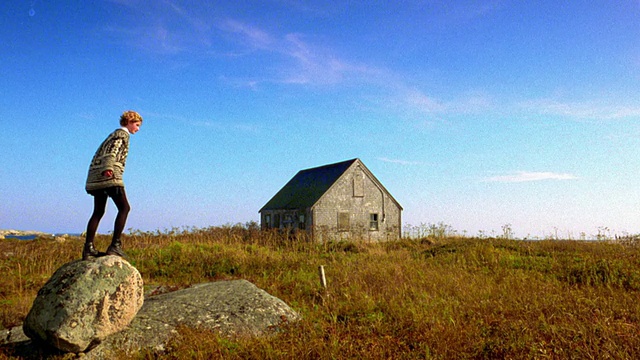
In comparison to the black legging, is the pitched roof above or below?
above

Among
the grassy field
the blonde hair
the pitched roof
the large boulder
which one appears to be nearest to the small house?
the pitched roof

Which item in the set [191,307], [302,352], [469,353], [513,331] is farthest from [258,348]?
[513,331]

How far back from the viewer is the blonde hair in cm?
671

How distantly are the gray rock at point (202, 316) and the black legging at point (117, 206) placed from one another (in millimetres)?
1615

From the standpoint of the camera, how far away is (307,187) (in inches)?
1225

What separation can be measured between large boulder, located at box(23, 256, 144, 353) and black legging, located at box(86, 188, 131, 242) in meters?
0.56

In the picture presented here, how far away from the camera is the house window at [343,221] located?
2819 centimetres

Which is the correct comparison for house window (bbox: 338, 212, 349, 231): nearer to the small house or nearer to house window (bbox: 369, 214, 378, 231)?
the small house

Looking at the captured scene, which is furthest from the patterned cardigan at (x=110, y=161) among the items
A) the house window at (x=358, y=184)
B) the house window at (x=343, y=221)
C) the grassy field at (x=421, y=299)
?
the house window at (x=358, y=184)

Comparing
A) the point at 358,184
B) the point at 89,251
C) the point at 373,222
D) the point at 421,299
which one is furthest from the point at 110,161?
the point at 373,222

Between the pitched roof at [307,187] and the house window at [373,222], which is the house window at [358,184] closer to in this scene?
the pitched roof at [307,187]

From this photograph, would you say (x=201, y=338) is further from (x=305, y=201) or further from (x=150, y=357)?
(x=305, y=201)

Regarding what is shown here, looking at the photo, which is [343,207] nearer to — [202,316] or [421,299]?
[421,299]

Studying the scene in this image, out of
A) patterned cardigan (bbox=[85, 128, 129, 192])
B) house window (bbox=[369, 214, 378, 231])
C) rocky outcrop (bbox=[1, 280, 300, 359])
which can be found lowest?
rocky outcrop (bbox=[1, 280, 300, 359])
